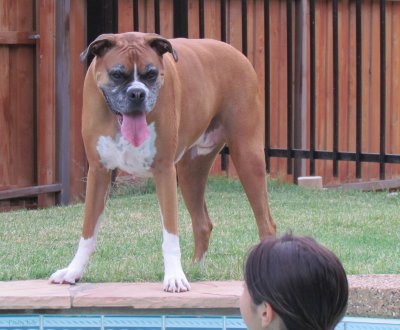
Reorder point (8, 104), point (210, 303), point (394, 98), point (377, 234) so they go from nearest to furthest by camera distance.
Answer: point (210, 303) < point (377, 234) < point (8, 104) < point (394, 98)

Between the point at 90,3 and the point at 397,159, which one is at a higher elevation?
the point at 90,3

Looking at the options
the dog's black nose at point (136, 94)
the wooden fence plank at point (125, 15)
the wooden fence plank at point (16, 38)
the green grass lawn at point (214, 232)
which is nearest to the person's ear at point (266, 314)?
the dog's black nose at point (136, 94)

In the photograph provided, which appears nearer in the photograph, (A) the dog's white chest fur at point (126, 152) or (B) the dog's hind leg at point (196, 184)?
(A) the dog's white chest fur at point (126, 152)

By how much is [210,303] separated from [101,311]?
0.46m

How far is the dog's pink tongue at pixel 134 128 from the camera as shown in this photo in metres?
4.60

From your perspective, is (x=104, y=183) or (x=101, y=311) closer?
(x=101, y=311)

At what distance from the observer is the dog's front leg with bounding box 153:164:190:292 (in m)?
4.55

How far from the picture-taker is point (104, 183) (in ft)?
16.0

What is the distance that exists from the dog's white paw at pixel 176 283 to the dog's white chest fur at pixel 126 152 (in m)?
0.57

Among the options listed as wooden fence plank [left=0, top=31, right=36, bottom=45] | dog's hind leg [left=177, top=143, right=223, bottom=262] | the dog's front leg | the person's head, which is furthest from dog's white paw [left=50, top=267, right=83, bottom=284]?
wooden fence plank [left=0, top=31, right=36, bottom=45]

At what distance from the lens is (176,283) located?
442 centimetres

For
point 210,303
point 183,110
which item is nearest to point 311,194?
point 183,110

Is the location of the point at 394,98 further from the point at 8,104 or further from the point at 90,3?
the point at 8,104

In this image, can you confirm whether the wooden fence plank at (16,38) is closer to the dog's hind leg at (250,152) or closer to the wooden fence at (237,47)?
the wooden fence at (237,47)
